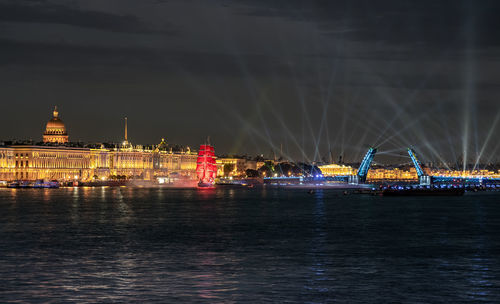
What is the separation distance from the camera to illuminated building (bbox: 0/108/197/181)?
162 meters

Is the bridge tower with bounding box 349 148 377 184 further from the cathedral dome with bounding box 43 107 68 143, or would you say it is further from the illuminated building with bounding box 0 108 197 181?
the cathedral dome with bounding box 43 107 68 143

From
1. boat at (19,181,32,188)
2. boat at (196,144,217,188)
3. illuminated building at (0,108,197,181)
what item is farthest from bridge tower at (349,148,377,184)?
illuminated building at (0,108,197,181)

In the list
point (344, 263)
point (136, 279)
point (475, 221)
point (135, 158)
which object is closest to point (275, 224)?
point (475, 221)

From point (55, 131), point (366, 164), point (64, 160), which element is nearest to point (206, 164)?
point (366, 164)

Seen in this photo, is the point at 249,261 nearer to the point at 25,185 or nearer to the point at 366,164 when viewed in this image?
the point at 25,185

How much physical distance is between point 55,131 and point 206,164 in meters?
61.2

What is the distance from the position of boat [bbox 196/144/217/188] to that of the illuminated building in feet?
122

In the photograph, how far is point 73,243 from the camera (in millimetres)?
34031

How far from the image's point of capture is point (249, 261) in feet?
90.1

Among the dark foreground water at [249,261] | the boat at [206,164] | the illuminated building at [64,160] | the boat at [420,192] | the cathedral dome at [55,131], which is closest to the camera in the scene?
the dark foreground water at [249,261]

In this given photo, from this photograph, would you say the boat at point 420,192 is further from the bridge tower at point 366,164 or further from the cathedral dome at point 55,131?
the cathedral dome at point 55,131

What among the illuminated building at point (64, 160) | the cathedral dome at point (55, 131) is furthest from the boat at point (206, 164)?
the cathedral dome at point (55, 131)

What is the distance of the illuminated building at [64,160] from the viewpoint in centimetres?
16150

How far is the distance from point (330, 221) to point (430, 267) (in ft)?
73.2
